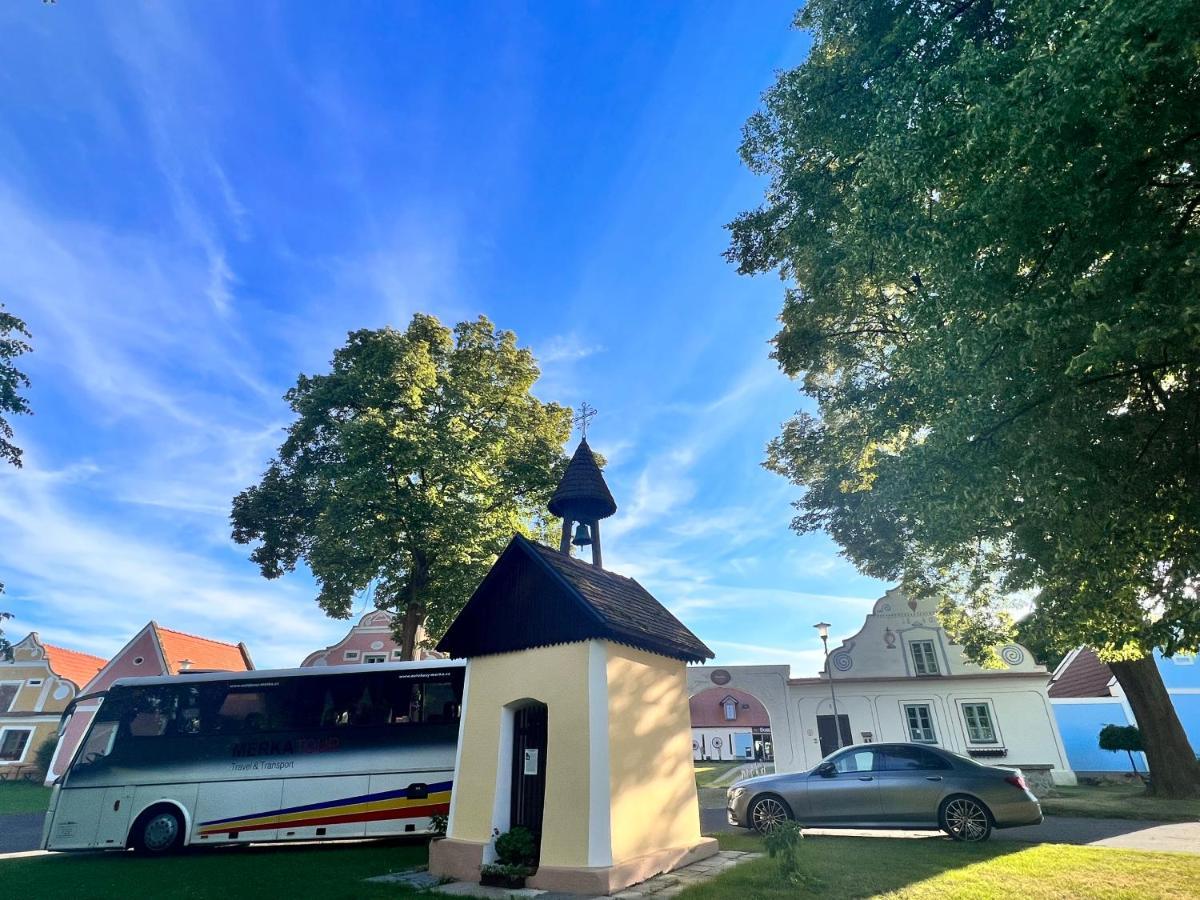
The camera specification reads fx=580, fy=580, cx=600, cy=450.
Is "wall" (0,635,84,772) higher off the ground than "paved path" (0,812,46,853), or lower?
higher

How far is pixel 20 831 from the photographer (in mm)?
16172

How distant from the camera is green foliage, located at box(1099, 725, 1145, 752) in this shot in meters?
22.2

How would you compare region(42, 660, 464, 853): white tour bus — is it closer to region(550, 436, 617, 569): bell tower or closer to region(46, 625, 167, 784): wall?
region(550, 436, 617, 569): bell tower

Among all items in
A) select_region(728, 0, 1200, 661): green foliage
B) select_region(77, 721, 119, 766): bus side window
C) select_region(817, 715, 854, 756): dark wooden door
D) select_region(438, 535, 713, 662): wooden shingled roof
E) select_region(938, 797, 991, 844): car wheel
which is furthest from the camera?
select_region(817, 715, 854, 756): dark wooden door

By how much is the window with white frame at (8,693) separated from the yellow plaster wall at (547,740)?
1675 inches

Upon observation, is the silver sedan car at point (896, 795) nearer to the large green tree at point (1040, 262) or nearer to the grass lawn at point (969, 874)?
the grass lawn at point (969, 874)

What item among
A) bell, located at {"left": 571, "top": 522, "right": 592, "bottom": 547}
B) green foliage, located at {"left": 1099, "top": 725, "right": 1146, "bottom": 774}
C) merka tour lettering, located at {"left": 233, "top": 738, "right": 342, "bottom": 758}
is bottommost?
merka tour lettering, located at {"left": 233, "top": 738, "right": 342, "bottom": 758}

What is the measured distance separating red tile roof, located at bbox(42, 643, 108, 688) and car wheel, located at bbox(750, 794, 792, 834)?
1726 inches

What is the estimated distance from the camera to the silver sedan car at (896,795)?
10.2 m

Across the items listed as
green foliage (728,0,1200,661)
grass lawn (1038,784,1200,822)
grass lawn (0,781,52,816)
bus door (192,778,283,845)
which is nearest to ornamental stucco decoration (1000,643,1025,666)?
grass lawn (1038,784,1200,822)

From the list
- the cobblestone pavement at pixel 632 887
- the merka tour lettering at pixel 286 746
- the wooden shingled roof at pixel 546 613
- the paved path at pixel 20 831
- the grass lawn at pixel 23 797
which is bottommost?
the paved path at pixel 20 831

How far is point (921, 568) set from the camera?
57.3 ft

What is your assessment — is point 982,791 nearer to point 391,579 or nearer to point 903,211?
point 903,211

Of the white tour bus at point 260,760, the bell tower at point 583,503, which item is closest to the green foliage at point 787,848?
the bell tower at point 583,503
